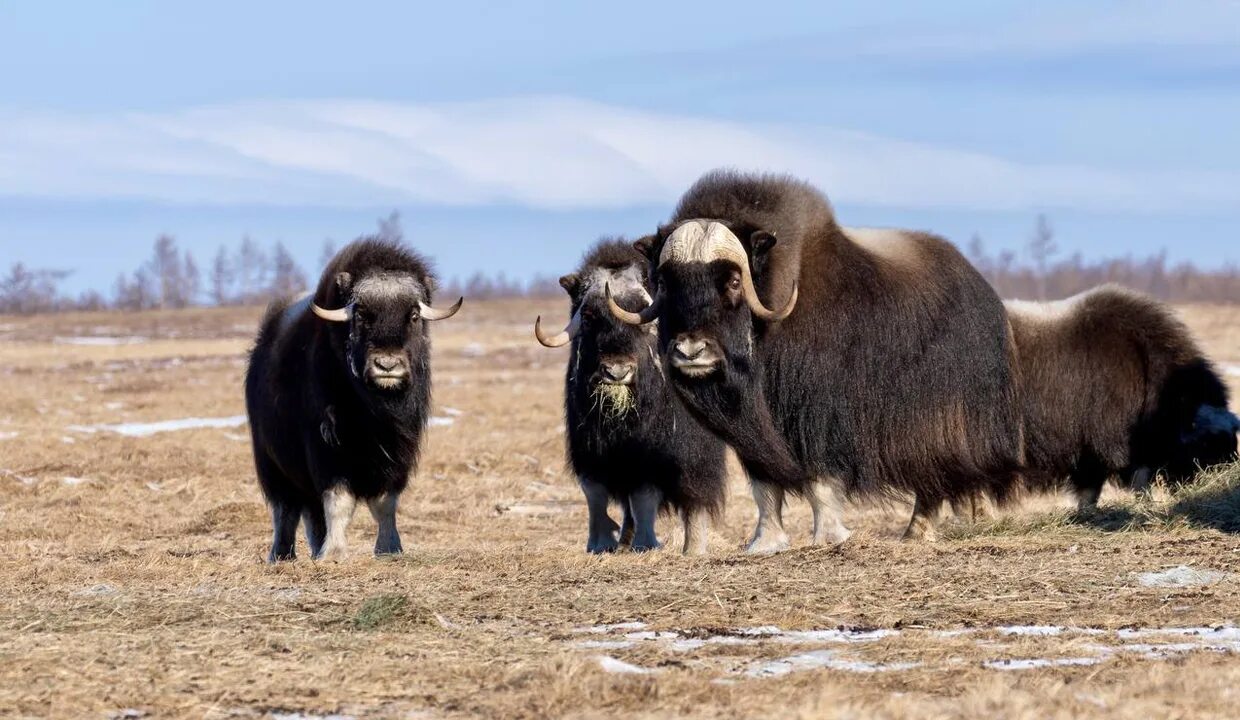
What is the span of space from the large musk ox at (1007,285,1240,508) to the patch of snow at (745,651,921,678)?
5.33 meters

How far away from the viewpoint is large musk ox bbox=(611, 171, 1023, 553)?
7496 mm

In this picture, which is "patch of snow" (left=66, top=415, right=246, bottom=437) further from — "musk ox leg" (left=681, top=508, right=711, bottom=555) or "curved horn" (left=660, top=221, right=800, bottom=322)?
"curved horn" (left=660, top=221, right=800, bottom=322)

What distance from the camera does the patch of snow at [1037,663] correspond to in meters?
4.59

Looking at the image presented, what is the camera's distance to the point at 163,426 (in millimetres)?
18594

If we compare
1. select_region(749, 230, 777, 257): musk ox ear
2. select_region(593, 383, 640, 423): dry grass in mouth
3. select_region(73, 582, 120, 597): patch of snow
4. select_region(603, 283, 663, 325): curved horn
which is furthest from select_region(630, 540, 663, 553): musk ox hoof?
select_region(73, 582, 120, 597): patch of snow

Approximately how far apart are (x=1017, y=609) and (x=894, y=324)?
2648 mm

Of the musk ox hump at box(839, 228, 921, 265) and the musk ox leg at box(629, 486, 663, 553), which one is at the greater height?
the musk ox hump at box(839, 228, 921, 265)

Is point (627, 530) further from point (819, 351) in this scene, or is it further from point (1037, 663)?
point (1037, 663)

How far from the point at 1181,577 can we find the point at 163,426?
47.2 ft

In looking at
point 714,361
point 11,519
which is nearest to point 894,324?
point 714,361

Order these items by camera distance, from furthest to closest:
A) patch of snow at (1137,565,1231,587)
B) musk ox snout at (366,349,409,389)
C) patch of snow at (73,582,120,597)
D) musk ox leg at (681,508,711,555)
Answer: musk ox leg at (681,508,711,555), musk ox snout at (366,349,409,389), patch of snow at (73,582,120,597), patch of snow at (1137,565,1231,587)

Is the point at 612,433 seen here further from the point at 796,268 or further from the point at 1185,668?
the point at 1185,668

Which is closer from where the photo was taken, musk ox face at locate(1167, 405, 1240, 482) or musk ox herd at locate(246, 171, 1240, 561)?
musk ox herd at locate(246, 171, 1240, 561)

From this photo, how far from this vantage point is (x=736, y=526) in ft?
36.5
